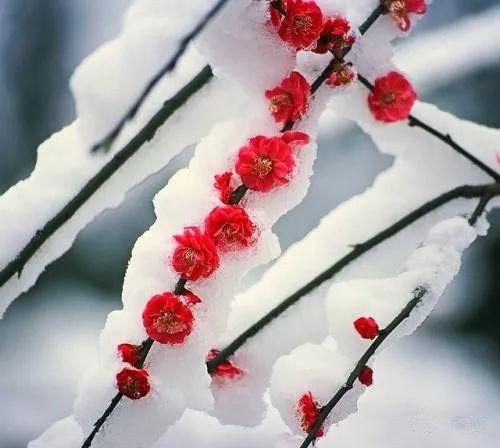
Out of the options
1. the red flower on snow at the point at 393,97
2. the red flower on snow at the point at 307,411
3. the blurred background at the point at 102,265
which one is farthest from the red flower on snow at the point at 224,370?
the blurred background at the point at 102,265

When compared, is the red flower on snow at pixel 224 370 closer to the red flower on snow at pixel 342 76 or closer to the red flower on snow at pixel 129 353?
the red flower on snow at pixel 129 353

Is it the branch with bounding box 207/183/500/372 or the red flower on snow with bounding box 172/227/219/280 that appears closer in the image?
the red flower on snow with bounding box 172/227/219/280

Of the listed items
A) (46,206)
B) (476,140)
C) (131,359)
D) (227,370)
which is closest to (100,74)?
(46,206)

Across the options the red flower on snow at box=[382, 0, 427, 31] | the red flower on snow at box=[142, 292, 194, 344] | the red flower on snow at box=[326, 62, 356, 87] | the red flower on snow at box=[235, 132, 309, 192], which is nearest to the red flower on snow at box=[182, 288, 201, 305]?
the red flower on snow at box=[142, 292, 194, 344]

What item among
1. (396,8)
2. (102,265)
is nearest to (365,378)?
(396,8)

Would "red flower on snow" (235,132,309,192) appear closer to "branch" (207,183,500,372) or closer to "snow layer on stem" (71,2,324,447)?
"snow layer on stem" (71,2,324,447)

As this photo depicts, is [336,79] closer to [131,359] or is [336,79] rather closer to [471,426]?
[131,359]

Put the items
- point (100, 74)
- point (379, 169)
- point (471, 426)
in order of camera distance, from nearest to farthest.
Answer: point (100, 74) < point (471, 426) < point (379, 169)
